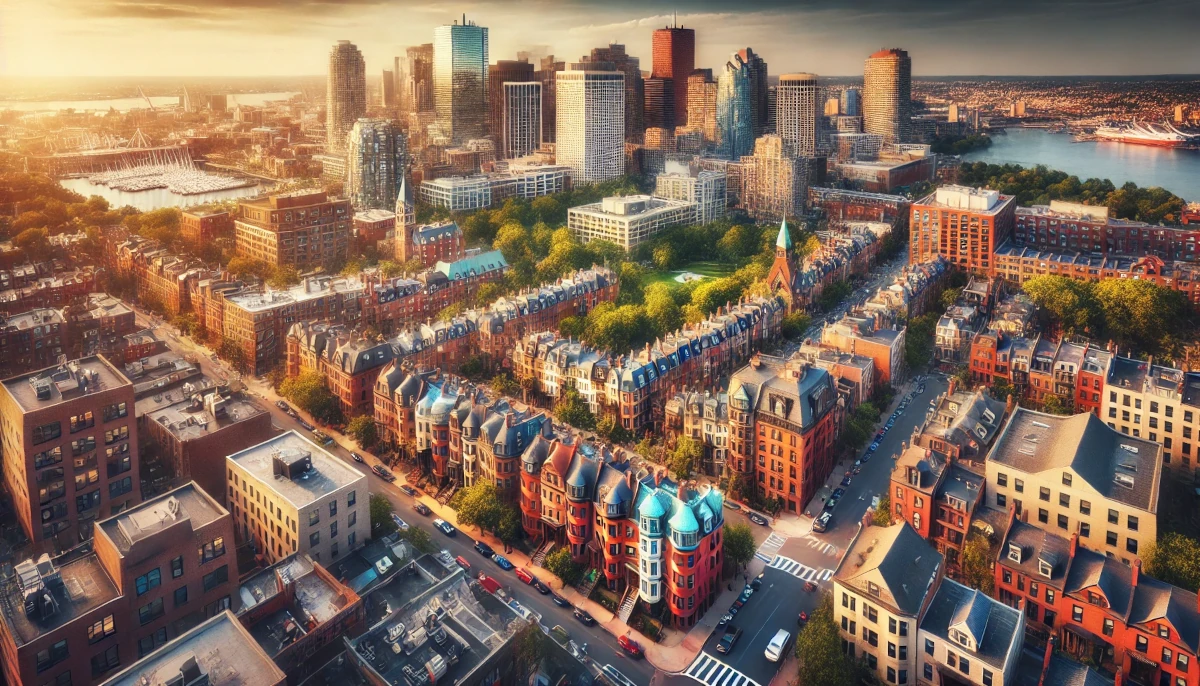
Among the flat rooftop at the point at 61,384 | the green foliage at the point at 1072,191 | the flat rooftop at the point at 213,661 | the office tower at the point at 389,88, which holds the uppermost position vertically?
the office tower at the point at 389,88

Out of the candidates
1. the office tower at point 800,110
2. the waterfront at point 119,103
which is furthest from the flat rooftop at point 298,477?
the office tower at point 800,110

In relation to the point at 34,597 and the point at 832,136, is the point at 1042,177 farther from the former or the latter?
the point at 34,597

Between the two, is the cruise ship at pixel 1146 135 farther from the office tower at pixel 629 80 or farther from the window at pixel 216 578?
the window at pixel 216 578

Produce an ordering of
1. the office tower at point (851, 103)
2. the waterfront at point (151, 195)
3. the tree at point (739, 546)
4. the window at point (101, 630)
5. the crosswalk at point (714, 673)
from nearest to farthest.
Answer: the window at point (101, 630), the crosswalk at point (714, 673), the tree at point (739, 546), the waterfront at point (151, 195), the office tower at point (851, 103)

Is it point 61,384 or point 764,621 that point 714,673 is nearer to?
point 764,621

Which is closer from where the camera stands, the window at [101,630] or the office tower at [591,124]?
the window at [101,630]

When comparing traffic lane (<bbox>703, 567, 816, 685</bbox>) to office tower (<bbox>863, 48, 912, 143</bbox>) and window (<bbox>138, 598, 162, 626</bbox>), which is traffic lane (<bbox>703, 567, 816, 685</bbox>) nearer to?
window (<bbox>138, 598, 162, 626</bbox>)

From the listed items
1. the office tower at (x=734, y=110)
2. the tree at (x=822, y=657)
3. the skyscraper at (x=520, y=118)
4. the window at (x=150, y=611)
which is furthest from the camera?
the office tower at (x=734, y=110)

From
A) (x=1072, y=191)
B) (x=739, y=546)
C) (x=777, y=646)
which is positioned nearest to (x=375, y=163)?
(x=739, y=546)
